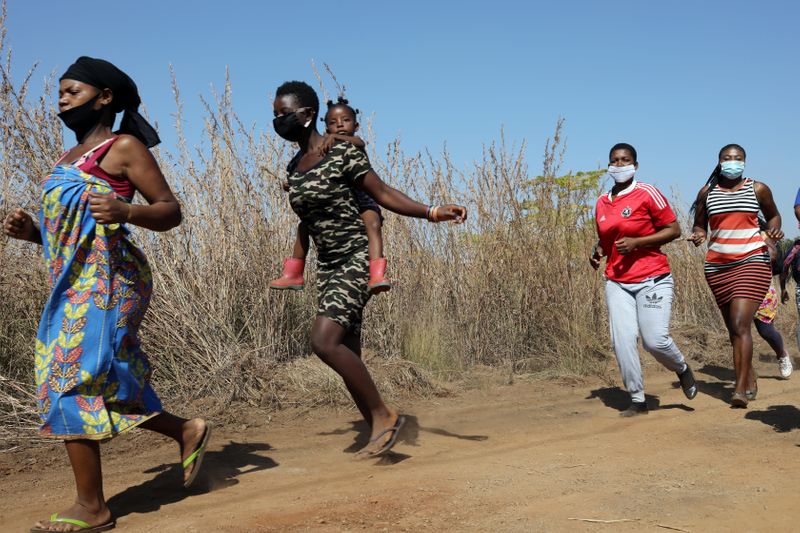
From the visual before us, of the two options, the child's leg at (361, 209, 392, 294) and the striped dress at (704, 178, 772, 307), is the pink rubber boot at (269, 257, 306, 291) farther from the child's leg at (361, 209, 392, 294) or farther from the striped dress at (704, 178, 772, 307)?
the striped dress at (704, 178, 772, 307)

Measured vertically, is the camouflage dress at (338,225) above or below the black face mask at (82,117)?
below

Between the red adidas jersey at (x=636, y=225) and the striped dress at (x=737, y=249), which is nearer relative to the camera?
the red adidas jersey at (x=636, y=225)

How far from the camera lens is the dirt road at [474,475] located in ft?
10.9

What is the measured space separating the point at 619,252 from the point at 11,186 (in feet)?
14.8

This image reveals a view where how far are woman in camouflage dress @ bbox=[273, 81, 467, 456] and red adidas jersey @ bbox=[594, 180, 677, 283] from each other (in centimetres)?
220

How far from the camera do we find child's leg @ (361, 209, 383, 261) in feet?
13.9

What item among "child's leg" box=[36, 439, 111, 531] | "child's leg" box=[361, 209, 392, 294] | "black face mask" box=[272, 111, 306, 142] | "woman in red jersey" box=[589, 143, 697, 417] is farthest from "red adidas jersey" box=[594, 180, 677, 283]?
"child's leg" box=[36, 439, 111, 531]

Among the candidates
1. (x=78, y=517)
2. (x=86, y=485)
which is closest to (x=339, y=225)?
(x=86, y=485)

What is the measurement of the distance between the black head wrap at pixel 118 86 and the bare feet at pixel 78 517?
1.66 m

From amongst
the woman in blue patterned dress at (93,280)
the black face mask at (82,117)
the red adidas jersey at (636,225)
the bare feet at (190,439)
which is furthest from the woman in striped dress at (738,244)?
the black face mask at (82,117)

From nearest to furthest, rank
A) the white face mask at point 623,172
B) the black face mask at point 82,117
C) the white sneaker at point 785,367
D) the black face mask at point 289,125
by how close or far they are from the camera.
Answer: the black face mask at point 82,117
the black face mask at point 289,125
the white face mask at point 623,172
the white sneaker at point 785,367

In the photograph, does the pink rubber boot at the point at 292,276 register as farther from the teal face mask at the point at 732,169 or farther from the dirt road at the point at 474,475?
the teal face mask at the point at 732,169

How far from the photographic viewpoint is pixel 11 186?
5645mm

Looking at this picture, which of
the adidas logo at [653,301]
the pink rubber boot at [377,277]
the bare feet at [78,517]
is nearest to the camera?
the bare feet at [78,517]
